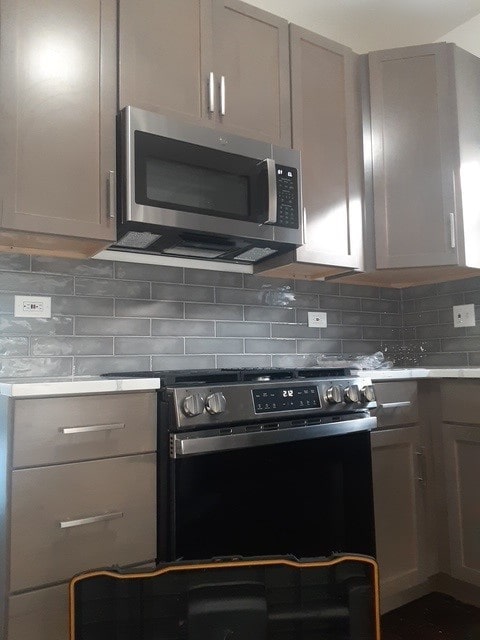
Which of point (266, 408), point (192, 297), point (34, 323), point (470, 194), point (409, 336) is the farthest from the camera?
point (409, 336)

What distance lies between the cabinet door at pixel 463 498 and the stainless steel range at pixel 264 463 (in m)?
0.45

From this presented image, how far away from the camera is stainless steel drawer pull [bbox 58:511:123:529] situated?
127 cm

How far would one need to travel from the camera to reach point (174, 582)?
1206mm

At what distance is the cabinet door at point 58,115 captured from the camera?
4.94ft

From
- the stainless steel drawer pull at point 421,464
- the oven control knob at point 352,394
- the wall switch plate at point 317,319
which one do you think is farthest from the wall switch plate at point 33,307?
the stainless steel drawer pull at point 421,464

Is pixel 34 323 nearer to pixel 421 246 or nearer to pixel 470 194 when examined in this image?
pixel 421 246

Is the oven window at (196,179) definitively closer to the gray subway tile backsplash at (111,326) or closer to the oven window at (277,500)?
the gray subway tile backsplash at (111,326)

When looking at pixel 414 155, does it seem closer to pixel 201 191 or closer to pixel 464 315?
pixel 464 315

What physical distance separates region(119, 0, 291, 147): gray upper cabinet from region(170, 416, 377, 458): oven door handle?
1.12 meters

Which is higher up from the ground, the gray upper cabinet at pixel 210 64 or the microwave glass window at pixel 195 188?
the gray upper cabinet at pixel 210 64

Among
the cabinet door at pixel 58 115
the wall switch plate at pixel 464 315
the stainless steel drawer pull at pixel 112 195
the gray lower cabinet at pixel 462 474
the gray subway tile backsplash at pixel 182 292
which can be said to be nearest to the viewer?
the cabinet door at pixel 58 115

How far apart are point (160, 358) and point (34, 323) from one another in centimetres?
49

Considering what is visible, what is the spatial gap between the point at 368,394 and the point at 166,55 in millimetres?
1396

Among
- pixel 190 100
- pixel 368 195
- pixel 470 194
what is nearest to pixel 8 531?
pixel 190 100
